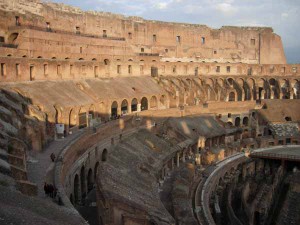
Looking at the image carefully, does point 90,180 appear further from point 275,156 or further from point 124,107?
point 275,156

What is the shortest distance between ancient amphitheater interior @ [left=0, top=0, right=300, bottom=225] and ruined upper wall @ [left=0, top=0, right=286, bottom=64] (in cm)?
14

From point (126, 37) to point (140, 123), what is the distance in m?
18.0

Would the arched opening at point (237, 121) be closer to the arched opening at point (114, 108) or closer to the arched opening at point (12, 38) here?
the arched opening at point (114, 108)

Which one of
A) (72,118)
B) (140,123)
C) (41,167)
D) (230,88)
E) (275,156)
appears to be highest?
Result: (230,88)

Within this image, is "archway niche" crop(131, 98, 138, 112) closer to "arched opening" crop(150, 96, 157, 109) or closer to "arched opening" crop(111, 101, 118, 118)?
"arched opening" crop(150, 96, 157, 109)

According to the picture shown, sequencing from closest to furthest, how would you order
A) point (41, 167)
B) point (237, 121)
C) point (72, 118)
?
point (41, 167) → point (72, 118) → point (237, 121)

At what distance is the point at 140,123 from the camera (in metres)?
27.1

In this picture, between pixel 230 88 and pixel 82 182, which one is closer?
pixel 82 182

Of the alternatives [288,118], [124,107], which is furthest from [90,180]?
[288,118]

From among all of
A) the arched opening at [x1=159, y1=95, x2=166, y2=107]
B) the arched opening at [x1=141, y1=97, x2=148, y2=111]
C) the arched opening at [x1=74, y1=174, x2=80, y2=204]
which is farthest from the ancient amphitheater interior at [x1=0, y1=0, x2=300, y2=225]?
the arched opening at [x1=141, y1=97, x2=148, y2=111]

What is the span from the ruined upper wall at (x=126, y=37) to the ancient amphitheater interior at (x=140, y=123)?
136mm

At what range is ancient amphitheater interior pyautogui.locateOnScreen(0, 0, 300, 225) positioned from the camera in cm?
1405

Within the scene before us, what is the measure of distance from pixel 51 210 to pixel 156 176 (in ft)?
36.9

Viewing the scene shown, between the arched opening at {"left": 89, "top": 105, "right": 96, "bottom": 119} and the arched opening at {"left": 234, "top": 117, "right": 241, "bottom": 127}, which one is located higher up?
the arched opening at {"left": 89, "top": 105, "right": 96, "bottom": 119}
